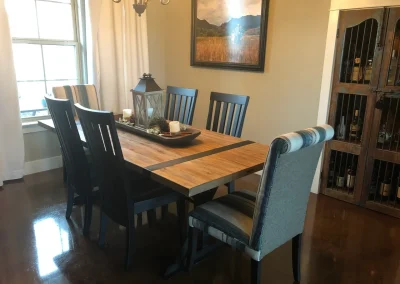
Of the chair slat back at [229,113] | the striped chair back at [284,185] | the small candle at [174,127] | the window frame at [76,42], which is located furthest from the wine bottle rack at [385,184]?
the window frame at [76,42]

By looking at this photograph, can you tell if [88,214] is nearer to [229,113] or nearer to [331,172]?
[229,113]

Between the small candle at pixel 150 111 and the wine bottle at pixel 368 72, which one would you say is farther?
the wine bottle at pixel 368 72

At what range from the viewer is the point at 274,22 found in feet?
10.7

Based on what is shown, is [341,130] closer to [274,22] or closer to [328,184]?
[328,184]

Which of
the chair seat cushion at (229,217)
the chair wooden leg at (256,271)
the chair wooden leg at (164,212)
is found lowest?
the chair wooden leg at (164,212)

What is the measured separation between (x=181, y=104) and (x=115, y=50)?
1294 millimetres

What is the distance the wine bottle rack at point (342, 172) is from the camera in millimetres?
3047

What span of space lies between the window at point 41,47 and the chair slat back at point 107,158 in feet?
6.47

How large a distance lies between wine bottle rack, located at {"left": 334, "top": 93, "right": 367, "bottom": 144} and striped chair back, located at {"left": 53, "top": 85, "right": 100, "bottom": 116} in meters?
2.34

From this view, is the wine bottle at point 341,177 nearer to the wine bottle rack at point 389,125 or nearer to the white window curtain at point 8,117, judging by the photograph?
the wine bottle rack at point 389,125

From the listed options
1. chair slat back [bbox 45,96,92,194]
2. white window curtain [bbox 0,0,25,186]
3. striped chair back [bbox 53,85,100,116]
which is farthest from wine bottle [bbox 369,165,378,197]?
white window curtain [bbox 0,0,25,186]

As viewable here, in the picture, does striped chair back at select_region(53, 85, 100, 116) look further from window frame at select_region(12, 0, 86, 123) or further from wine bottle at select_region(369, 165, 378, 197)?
wine bottle at select_region(369, 165, 378, 197)

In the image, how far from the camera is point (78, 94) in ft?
10.7

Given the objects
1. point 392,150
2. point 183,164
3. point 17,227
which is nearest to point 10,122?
point 17,227
